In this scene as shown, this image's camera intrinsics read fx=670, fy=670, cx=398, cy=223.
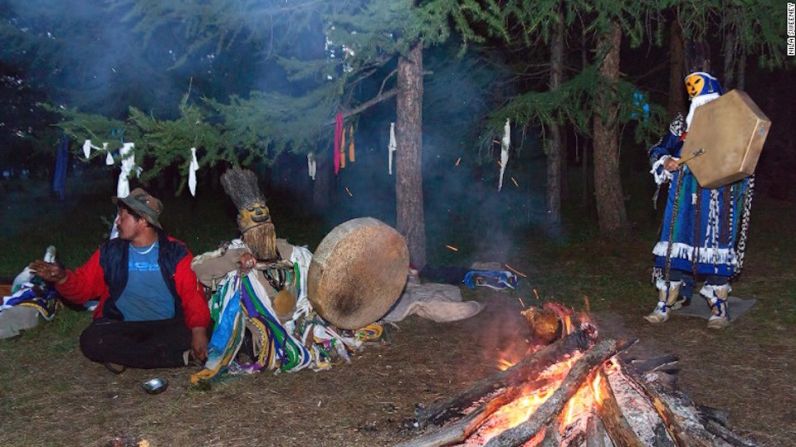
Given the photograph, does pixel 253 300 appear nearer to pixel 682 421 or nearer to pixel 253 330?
pixel 253 330

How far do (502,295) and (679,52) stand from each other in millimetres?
7657

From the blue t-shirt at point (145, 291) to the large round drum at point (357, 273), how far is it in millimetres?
1177

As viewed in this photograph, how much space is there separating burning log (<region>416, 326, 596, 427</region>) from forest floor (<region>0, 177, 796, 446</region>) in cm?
25

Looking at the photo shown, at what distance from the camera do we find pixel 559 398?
3627mm

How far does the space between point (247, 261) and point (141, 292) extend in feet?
2.97

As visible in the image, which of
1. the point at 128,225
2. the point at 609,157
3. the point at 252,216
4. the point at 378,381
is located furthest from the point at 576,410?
the point at 609,157

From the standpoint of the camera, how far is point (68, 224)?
17.2m

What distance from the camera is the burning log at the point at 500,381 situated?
412cm

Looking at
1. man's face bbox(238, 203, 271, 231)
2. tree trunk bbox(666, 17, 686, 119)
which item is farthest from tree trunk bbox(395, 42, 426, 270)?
tree trunk bbox(666, 17, 686, 119)

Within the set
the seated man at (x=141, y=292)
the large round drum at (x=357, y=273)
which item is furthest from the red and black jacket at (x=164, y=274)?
the large round drum at (x=357, y=273)

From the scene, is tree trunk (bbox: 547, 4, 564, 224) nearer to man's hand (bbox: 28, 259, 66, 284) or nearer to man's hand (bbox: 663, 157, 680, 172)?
man's hand (bbox: 663, 157, 680, 172)

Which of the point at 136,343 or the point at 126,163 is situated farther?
the point at 126,163

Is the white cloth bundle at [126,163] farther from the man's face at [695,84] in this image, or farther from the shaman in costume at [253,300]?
the man's face at [695,84]

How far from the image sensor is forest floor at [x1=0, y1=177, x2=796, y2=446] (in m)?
4.28
